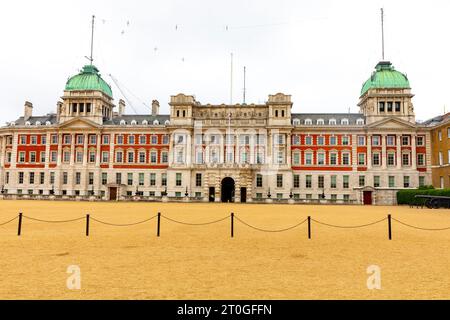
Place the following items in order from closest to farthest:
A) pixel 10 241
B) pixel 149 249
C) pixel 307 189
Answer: pixel 149 249
pixel 10 241
pixel 307 189

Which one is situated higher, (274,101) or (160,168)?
(274,101)

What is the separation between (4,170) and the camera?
70.2 metres

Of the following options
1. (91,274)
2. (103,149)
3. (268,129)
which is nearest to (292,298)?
(91,274)

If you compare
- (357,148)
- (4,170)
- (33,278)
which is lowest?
(33,278)

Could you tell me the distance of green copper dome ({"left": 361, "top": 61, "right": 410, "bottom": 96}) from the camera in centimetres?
6431

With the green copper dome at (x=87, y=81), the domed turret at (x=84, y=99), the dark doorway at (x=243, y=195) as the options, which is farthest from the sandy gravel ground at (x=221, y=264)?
the green copper dome at (x=87, y=81)

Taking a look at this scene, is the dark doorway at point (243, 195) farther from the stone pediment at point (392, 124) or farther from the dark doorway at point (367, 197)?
the stone pediment at point (392, 124)

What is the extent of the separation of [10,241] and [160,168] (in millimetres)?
52486

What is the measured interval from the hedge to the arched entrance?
88.4 ft

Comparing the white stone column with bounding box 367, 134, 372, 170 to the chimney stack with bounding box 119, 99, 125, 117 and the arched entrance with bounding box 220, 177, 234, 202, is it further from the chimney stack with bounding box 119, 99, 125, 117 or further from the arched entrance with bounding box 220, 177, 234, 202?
the chimney stack with bounding box 119, 99, 125, 117

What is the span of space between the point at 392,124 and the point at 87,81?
5647 centimetres


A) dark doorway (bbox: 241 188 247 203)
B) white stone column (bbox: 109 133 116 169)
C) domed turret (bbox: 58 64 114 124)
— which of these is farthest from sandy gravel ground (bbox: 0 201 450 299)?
domed turret (bbox: 58 64 114 124)
